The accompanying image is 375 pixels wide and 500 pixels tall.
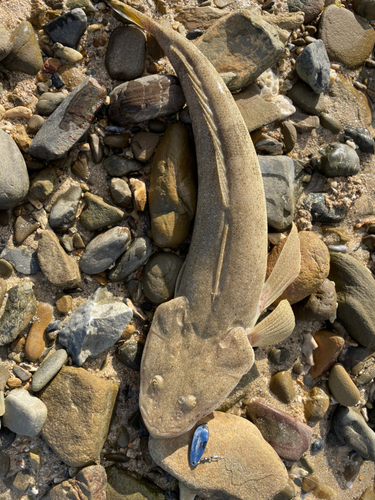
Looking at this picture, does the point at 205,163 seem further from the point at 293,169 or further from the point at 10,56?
the point at 10,56

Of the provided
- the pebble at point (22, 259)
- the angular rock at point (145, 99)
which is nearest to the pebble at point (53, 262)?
the pebble at point (22, 259)

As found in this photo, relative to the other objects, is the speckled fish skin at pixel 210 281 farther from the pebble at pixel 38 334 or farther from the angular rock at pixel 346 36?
the angular rock at pixel 346 36

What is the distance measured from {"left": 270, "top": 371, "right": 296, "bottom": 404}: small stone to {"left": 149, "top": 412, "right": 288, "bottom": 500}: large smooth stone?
0.62 metres

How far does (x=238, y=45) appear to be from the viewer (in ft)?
13.9

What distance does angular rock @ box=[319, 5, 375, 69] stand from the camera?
4859 millimetres

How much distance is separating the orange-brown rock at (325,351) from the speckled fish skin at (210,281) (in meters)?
1.30

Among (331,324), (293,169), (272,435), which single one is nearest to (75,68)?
(293,169)

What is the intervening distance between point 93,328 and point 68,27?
3.39 m

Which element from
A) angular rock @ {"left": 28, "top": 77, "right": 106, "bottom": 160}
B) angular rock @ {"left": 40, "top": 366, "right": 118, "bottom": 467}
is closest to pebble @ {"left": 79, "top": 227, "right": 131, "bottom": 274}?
angular rock @ {"left": 28, "top": 77, "right": 106, "bottom": 160}

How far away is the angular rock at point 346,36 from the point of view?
486cm

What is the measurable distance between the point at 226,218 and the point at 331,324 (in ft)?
7.13

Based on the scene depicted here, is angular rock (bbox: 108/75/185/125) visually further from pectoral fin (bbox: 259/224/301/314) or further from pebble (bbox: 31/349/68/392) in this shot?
pebble (bbox: 31/349/68/392)

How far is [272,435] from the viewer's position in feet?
13.7

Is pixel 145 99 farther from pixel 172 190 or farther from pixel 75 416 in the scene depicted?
pixel 75 416
